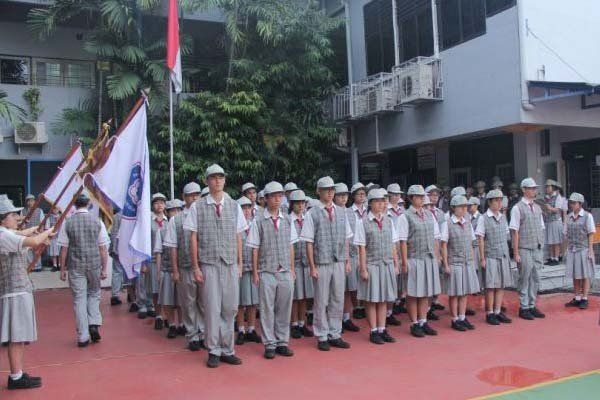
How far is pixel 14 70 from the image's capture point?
1429cm

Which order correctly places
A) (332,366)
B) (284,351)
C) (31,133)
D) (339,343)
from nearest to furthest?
(332,366)
(284,351)
(339,343)
(31,133)

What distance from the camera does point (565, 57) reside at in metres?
11.4

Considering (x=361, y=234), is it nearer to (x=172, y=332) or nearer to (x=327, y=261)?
(x=327, y=261)

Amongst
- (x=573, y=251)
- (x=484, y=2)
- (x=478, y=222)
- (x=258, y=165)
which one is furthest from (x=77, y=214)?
(x=484, y=2)

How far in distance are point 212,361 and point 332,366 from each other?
126 cm

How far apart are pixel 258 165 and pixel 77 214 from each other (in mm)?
6406

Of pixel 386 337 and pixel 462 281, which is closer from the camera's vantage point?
pixel 386 337

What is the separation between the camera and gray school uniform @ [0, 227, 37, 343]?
17.1 ft

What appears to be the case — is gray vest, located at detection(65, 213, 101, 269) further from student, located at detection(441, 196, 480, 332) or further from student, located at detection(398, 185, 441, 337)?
student, located at detection(441, 196, 480, 332)

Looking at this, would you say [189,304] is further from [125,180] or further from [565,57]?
[565,57]

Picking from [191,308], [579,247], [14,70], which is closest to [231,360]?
[191,308]

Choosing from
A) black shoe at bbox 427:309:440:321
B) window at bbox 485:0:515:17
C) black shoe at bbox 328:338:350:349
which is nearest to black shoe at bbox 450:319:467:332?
black shoe at bbox 427:309:440:321

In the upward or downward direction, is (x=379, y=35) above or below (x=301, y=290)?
above

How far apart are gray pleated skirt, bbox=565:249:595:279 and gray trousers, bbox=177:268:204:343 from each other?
5812 millimetres
